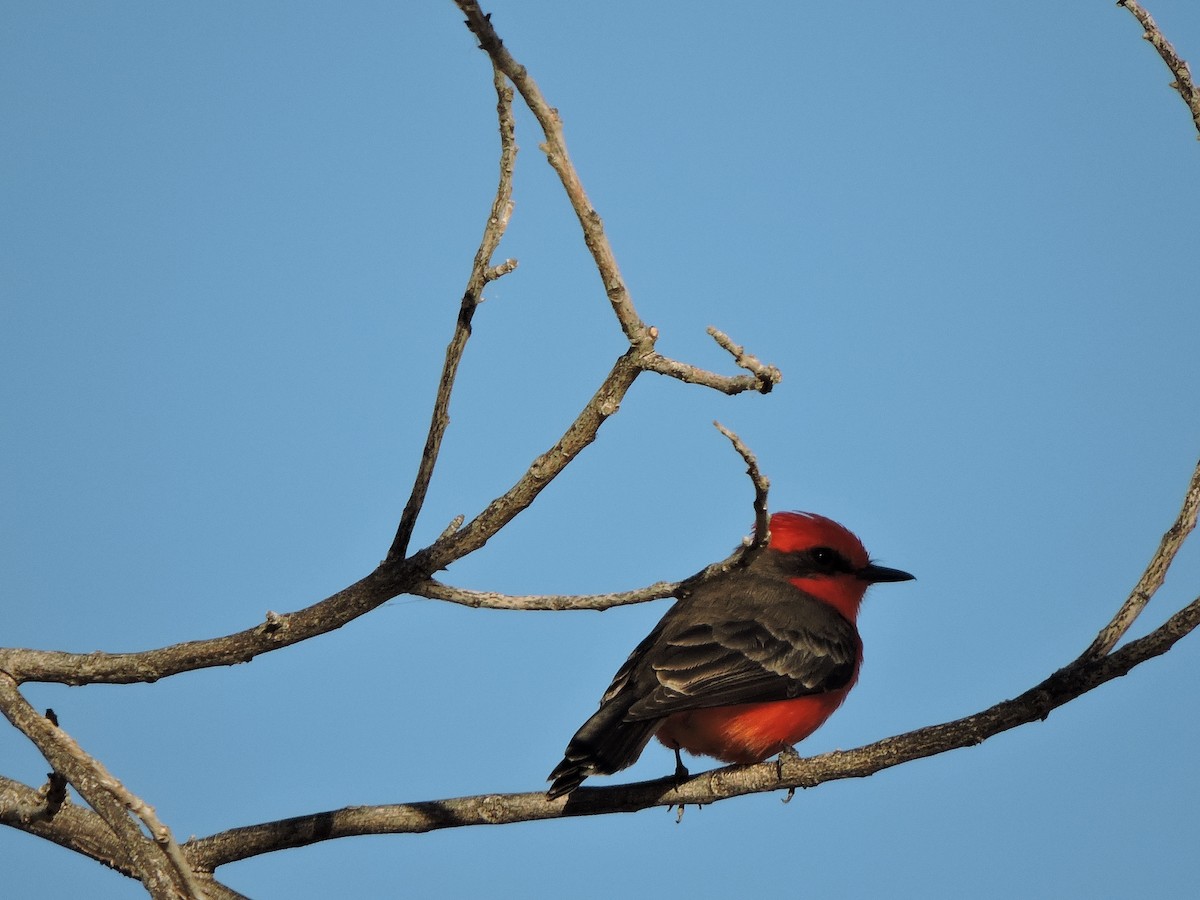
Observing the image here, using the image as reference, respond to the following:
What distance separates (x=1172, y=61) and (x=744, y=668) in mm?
3554

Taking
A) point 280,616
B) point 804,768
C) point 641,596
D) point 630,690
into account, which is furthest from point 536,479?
point 630,690

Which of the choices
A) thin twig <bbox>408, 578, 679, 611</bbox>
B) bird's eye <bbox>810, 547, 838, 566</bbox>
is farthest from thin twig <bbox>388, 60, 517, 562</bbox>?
bird's eye <bbox>810, 547, 838, 566</bbox>

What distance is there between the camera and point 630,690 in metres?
6.37

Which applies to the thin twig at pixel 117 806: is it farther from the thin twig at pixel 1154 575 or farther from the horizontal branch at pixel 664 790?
the thin twig at pixel 1154 575

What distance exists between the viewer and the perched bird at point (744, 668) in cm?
608

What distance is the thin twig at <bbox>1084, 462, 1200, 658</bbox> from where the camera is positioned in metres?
4.33

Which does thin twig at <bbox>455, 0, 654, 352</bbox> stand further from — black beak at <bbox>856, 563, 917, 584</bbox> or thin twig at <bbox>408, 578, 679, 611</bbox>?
black beak at <bbox>856, 563, 917, 584</bbox>

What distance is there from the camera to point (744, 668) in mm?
6609

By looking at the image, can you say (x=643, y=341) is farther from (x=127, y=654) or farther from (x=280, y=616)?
(x=127, y=654)

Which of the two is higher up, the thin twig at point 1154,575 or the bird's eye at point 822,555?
the bird's eye at point 822,555

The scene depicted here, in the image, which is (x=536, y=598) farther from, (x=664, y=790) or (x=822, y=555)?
(x=822, y=555)

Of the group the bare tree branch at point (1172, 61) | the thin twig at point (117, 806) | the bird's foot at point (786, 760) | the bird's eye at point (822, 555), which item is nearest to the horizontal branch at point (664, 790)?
the bird's foot at point (786, 760)

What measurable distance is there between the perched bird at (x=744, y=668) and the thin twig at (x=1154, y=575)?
1.68m

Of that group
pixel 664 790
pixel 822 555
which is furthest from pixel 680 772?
pixel 822 555
